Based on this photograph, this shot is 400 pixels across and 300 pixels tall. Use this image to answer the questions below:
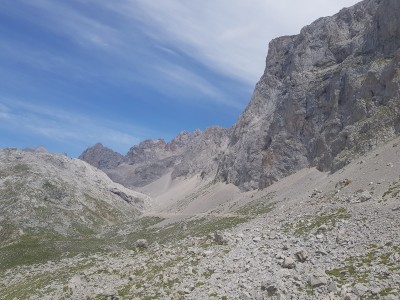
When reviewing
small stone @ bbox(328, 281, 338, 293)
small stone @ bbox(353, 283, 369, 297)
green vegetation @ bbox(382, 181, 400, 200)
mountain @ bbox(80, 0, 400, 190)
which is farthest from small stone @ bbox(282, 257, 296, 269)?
mountain @ bbox(80, 0, 400, 190)

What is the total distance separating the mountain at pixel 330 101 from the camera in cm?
9775

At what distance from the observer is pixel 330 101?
128m

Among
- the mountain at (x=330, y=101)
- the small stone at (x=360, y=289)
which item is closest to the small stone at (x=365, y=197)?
the small stone at (x=360, y=289)

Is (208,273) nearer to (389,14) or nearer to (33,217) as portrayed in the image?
(389,14)

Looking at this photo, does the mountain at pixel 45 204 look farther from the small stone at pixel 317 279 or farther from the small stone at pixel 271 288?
the small stone at pixel 317 279

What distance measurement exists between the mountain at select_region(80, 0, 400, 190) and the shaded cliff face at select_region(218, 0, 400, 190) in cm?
26

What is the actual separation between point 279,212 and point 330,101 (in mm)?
80010

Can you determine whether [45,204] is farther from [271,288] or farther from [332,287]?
[332,287]

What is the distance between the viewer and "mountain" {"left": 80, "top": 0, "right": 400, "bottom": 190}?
97750mm

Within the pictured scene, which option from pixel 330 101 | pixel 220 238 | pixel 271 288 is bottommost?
pixel 271 288

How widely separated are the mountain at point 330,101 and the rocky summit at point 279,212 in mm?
487

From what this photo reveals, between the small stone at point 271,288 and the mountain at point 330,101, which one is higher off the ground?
the mountain at point 330,101

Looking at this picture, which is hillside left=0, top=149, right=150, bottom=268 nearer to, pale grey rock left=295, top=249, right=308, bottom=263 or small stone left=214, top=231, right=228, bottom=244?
small stone left=214, top=231, right=228, bottom=244

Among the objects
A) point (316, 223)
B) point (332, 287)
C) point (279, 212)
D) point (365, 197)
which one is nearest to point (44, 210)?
point (279, 212)
